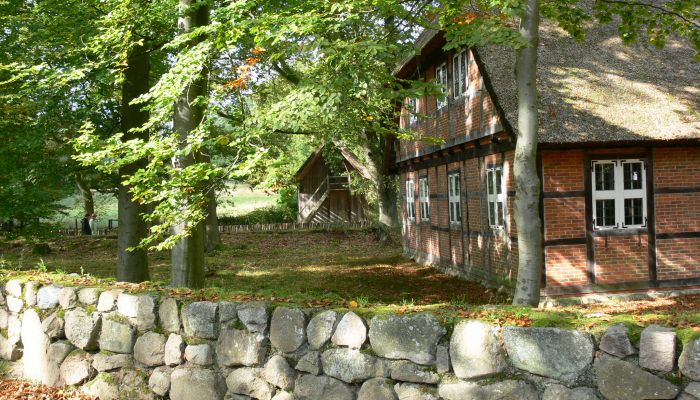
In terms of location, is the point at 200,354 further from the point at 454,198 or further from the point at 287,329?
the point at 454,198

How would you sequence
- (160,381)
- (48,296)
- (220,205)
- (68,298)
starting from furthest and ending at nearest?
1. (220,205)
2. (48,296)
3. (68,298)
4. (160,381)

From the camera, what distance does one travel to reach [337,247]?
28.2 metres

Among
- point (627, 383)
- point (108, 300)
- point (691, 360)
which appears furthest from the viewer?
point (108, 300)

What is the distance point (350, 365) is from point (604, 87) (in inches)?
423

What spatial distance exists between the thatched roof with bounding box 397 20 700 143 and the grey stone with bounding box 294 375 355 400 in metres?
8.20

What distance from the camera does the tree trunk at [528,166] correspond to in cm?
807

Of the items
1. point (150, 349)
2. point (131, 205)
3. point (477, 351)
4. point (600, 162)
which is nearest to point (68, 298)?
point (150, 349)

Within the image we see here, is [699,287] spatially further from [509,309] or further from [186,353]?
[186,353]

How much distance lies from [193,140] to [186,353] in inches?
141

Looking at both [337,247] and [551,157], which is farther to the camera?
[337,247]

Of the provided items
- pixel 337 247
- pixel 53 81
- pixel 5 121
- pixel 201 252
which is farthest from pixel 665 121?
pixel 337 247

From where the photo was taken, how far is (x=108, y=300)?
6098mm

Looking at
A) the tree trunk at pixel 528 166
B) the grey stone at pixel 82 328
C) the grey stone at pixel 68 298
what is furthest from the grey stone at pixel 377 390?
the tree trunk at pixel 528 166

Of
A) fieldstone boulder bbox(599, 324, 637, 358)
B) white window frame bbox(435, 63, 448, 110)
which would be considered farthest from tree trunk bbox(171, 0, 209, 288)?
white window frame bbox(435, 63, 448, 110)
